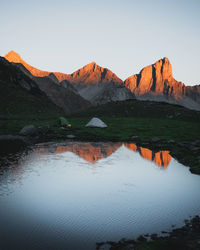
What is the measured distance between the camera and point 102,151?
31734 mm

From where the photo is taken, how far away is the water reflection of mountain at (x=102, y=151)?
27.4 meters

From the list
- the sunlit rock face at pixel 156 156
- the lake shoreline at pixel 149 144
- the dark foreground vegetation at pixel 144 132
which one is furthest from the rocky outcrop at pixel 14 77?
the sunlit rock face at pixel 156 156

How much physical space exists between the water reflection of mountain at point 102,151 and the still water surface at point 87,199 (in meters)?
0.46

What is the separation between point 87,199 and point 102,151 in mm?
16505

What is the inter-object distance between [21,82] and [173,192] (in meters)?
113

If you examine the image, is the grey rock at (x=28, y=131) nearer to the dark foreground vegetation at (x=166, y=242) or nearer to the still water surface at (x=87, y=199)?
the still water surface at (x=87, y=199)

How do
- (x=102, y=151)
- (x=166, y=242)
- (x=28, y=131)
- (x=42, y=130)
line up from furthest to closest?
(x=42, y=130) → (x=28, y=131) → (x=102, y=151) → (x=166, y=242)

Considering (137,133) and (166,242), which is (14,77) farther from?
(166,242)

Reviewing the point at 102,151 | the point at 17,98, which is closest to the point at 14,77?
the point at 17,98

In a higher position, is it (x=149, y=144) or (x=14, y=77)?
(x=14, y=77)

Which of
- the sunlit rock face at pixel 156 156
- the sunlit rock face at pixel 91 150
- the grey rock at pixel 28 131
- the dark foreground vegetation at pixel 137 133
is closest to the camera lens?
the dark foreground vegetation at pixel 137 133

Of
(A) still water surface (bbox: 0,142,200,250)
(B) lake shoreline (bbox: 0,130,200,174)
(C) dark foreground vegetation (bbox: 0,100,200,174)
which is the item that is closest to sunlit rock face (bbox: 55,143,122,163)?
(A) still water surface (bbox: 0,142,200,250)

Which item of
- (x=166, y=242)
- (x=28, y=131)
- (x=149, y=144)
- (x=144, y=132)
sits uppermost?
(x=144, y=132)

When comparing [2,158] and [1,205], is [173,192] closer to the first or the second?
[1,205]
